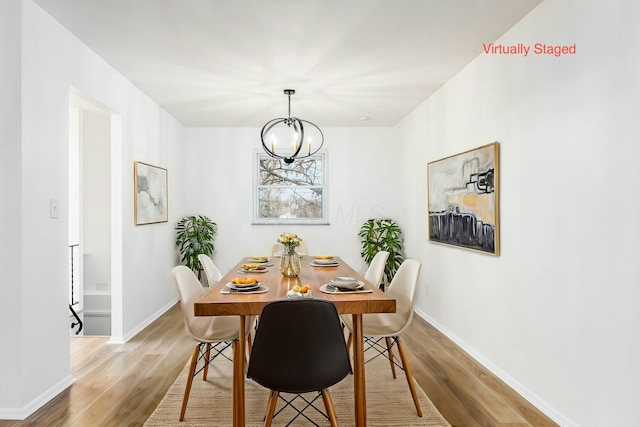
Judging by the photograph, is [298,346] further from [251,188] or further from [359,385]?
[251,188]

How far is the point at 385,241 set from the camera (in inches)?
214

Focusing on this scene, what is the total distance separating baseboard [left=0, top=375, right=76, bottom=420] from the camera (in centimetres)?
234

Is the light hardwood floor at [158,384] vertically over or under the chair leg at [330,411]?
under

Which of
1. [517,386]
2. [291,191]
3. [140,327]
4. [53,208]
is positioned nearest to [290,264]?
[53,208]

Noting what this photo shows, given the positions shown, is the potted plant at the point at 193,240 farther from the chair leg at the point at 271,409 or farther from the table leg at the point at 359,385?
the table leg at the point at 359,385

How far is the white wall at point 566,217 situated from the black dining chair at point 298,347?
4.50 ft

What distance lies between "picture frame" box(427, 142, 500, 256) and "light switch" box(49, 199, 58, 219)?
3214 mm

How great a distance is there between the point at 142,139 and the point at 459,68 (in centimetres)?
336

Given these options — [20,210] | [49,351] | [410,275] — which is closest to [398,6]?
[410,275]

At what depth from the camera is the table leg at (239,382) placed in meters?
2.05

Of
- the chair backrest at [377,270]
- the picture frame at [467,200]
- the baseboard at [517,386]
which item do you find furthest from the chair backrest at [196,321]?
the picture frame at [467,200]

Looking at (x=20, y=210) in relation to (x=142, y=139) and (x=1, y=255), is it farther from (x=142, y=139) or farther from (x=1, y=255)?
(x=142, y=139)

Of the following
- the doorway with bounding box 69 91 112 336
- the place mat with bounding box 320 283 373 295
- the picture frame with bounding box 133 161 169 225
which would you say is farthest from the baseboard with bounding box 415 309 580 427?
the doorway with bounding box 69 91 112 336

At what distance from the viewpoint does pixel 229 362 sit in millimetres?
3260
